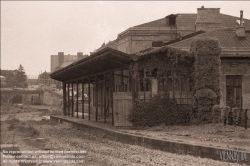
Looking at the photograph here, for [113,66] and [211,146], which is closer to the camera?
[211,146]

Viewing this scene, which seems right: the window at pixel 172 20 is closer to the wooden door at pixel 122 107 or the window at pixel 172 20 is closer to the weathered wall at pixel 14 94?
the wooden door at pixel 122 107

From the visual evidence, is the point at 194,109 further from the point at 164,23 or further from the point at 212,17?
the point at 164,23

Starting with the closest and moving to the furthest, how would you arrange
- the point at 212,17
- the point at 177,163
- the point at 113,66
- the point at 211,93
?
1. the point at 177,163
2. the point at 211,93
3. the point at 113,66
4. the point at 212,17

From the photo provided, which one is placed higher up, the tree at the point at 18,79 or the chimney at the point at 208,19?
the chimney at the point at 208,19

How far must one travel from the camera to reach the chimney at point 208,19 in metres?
26.0

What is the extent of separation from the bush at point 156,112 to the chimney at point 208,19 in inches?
418

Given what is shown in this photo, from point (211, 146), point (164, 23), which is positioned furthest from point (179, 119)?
point (164, 23)

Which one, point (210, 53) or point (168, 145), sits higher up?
point (210, 53)

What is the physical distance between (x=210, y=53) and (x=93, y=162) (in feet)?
28.2

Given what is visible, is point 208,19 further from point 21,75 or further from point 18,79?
point 21,75

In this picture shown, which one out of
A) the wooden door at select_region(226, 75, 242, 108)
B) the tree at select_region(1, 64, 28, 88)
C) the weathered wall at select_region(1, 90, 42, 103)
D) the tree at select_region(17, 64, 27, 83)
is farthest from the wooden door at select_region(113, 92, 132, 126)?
the tree at select_region(17, 64, 27, 83)

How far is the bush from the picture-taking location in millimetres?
17000

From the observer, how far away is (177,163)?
9.52 meters

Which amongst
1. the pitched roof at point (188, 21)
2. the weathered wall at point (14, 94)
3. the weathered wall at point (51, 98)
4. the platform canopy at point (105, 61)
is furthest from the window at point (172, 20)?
the weathered wall at point (14, 94)
